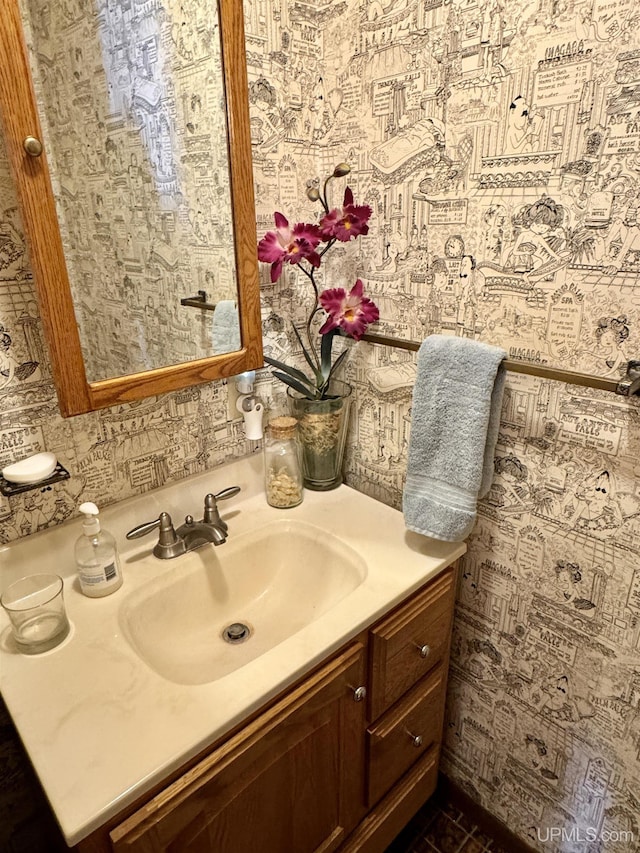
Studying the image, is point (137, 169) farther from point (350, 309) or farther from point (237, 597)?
point (237, 597)

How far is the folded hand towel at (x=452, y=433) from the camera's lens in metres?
0.96

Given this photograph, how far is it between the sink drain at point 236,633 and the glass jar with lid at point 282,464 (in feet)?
0.90

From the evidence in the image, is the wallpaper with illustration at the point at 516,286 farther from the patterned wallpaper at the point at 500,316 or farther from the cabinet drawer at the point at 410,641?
the cabinet drawer at the point at 410,641

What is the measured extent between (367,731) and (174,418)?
729 millimetres

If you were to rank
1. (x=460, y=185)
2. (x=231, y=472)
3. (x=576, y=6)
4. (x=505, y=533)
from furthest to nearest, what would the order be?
(x=231, y=472)
(x=505, y=533)
(x=460, y=185)
(x=576, y=6)

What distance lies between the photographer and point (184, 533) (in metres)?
1.08

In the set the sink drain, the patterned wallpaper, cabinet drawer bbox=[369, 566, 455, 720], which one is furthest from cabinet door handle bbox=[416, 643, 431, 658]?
the sink drain

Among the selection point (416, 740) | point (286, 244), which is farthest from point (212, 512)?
point (416, 740)

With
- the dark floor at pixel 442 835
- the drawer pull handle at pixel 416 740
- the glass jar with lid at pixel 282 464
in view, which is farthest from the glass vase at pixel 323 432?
the dark floor at pixel 442 835

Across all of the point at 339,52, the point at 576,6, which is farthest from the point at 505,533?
the point at 339,52

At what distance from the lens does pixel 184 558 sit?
106 centimetres

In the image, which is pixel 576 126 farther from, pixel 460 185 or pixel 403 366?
pixel 403 366

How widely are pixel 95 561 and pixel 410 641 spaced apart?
0.61 m

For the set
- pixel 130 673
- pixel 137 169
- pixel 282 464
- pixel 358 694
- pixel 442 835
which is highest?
pixel 137 169
